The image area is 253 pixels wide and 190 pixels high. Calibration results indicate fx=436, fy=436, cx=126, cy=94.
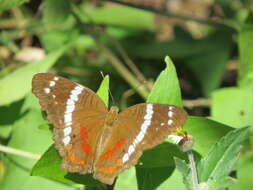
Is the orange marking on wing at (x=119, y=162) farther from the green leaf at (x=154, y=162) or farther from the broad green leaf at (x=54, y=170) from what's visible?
the broad green leaf at (x=54, y=170)

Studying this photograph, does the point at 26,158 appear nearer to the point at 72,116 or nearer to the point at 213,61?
the point at 72,116

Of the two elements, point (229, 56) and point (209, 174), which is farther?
point (229, 56)

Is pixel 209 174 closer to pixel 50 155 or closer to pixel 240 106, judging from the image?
pixel 50 155

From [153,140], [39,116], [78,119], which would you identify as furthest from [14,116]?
[153,140]

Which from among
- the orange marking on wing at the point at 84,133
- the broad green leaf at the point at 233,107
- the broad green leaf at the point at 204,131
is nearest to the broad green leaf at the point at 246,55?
the broad green leaf at the point at 233,107

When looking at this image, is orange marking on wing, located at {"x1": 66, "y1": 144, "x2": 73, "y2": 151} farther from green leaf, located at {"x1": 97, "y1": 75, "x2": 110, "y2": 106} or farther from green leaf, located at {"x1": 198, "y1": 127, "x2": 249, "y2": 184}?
green leaf, located at {"x1": 198, "y1": 127, "x2": 249, "y2": 184}

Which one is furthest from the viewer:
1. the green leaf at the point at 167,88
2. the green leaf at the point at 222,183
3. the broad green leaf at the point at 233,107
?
the broad green leaf at the point at 233,107

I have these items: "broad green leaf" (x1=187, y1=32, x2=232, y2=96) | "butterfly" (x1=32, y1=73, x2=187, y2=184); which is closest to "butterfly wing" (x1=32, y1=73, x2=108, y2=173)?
"butterfly" (x1=32, y1=73, x2=187, y2=184)
